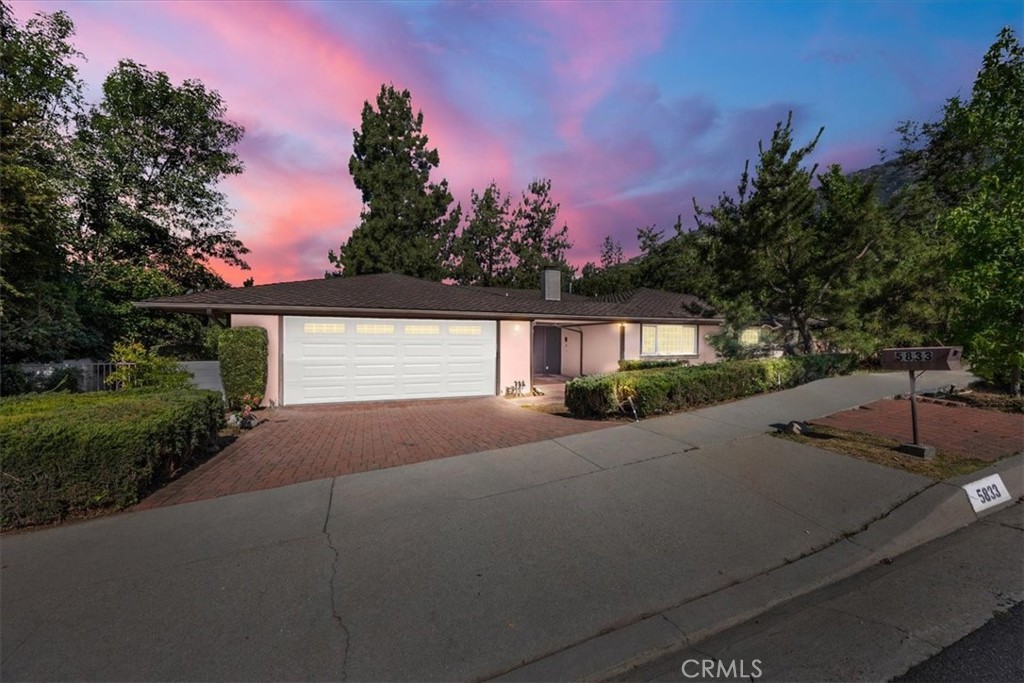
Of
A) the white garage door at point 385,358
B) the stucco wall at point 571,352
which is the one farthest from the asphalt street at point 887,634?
the stucco wall at point 571,352

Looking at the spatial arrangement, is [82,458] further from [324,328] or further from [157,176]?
[157,176]

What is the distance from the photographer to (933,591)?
299 cm

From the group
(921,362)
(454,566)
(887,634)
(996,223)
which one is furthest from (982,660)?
(996,223)

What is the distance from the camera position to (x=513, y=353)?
44.3 feet

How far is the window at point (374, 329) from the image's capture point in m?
11.6

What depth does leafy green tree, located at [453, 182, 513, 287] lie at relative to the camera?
117ft

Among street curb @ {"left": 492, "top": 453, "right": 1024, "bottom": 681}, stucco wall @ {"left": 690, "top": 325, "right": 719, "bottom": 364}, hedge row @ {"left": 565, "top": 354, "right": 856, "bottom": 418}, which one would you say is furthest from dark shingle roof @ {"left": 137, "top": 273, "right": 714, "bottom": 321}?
street curb @ {"left": 492, "top": 453, "right": 1024, "bottom": 681}

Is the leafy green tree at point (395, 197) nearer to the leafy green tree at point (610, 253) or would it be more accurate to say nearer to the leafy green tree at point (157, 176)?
the leafy green tree at point (157, 176)

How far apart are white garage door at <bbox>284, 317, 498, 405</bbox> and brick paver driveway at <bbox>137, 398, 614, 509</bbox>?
2.31ft

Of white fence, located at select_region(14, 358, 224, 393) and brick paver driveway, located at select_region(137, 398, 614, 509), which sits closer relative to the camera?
brick paver driveway, located at select_region(137, 398, 614, 509)

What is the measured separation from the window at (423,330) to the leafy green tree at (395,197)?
1868cm

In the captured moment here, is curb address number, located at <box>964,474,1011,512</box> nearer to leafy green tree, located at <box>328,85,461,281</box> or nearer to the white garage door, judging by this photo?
the white garage door

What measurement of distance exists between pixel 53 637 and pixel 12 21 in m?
19.1

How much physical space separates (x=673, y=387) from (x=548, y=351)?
12513mm
